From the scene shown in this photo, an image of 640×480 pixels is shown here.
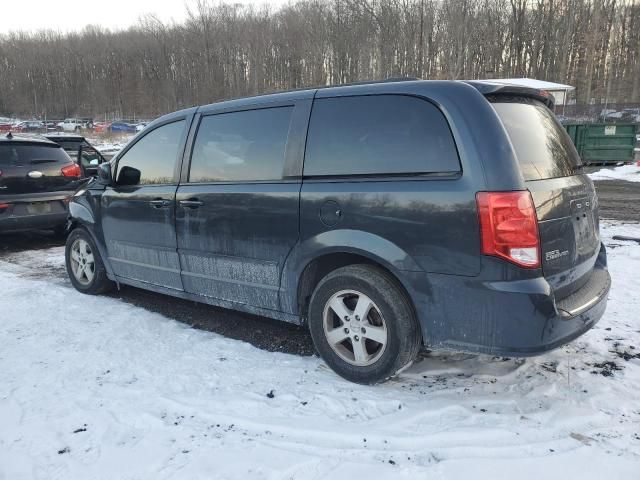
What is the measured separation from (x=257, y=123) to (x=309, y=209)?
0.89 m

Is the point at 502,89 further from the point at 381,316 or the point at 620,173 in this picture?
the point at 620,173

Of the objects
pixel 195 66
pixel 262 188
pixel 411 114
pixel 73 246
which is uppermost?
pixel 195 66

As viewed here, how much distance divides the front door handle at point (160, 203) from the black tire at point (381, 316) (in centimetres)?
163

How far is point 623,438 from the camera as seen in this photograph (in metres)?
2.57

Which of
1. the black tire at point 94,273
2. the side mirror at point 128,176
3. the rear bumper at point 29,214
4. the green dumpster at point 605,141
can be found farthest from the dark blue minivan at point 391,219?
the green dumpster at point 605,141

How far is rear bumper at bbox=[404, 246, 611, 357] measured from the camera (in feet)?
8.62

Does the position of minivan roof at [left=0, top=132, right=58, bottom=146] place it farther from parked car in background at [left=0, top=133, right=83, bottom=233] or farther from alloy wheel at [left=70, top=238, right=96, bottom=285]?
alloy wheel at [left=70, top=238, right=96, bottom=285]

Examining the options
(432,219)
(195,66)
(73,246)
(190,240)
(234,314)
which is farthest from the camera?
(195,66)

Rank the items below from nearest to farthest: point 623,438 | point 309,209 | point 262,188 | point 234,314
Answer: point 623,438 → point 309,209 → point 262,188 → point 234,314

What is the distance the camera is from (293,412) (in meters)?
2.93

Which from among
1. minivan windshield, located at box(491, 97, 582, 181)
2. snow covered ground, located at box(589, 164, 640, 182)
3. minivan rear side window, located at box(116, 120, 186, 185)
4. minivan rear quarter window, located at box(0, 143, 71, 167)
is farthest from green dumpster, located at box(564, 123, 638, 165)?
minivan rear side window, located at box(116, 120, 186, 185)

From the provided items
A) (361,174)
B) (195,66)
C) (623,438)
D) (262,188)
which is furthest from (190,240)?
(195,66)

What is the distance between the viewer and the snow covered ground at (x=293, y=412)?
8.03ft

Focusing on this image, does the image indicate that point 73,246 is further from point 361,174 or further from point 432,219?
point 432,219
